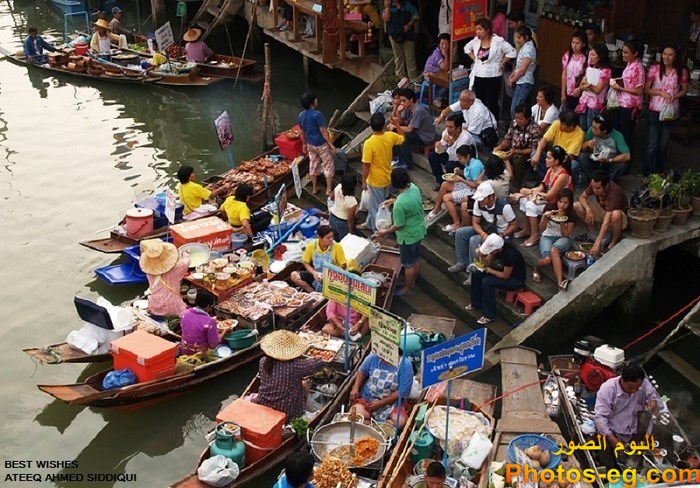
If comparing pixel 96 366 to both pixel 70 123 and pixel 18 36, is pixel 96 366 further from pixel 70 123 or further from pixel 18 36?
pixel 18 36

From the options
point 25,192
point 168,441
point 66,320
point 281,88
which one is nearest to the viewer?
point 168,441

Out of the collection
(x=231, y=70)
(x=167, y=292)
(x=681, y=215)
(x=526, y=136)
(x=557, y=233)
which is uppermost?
(x=526, y=136)

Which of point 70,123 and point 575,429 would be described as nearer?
point 575,429

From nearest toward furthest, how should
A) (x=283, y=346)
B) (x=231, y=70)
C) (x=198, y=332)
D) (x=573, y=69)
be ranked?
(x=283, y=346)
(x=198, y=332)
(x=573, y=69)
(x=231, y=70)

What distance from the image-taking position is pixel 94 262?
13.0 metres

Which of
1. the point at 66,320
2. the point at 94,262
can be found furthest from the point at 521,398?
the point at 94,262

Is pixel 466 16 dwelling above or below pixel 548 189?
above

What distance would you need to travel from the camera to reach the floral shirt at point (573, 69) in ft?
38.5

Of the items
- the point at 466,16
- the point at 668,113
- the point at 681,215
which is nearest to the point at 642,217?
the point at 681,215

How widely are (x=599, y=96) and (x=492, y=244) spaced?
3.14 m

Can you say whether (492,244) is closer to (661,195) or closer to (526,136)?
(661,195)

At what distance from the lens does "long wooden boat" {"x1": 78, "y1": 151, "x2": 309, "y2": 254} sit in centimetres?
1258

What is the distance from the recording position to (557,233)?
1029cm

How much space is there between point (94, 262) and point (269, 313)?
3901 mm
